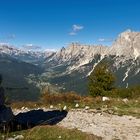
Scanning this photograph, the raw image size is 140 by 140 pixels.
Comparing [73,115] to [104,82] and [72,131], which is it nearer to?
[72,131]

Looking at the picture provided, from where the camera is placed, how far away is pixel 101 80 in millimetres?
75188

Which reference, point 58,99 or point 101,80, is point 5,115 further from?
point 101,80

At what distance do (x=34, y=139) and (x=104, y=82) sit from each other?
55582 mm

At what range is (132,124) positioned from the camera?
28.8 metres

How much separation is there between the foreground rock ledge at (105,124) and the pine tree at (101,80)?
37.9 meters

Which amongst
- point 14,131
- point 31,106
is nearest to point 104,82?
point 31,106

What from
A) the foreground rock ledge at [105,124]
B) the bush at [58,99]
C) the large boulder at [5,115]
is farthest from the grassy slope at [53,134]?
the bush at [58,99]

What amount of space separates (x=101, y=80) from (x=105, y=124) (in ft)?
155

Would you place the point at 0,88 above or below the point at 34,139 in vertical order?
above

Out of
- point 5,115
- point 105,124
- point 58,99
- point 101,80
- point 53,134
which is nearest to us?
point 53,134

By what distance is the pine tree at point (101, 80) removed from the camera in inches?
2855

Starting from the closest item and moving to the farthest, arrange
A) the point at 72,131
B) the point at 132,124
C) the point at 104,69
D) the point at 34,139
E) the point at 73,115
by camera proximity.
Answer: the point at 34,139 < the point at 72,131 < the point at 132,124 < the point at 73,115 < the point at 104,69

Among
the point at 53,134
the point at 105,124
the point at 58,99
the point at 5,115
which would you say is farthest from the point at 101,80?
the point at 53,134

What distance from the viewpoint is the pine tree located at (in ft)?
238
